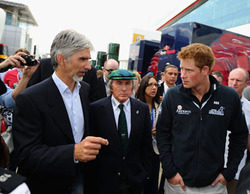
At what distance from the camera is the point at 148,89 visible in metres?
3.39

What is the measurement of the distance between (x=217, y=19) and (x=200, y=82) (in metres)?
22.2

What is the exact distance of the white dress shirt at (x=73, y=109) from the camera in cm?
162

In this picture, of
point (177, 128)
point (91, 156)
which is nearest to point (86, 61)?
point (91, 156)

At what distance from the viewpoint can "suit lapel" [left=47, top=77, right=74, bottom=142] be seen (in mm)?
1506

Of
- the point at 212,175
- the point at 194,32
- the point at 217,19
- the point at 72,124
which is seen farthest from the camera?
the point at 217,19

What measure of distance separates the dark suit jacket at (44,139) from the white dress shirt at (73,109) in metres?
0.05

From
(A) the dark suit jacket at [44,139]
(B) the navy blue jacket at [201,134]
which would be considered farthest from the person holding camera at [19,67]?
(B) the navy blue jacket at [201,134]

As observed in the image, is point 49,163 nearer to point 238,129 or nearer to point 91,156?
point 91,156

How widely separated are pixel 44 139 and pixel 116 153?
775 mm

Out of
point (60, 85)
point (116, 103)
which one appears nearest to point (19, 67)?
point (60, 85)

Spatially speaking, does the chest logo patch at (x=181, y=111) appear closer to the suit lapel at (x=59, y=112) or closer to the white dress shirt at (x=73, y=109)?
the white dress shirt at (x=73, y=109)

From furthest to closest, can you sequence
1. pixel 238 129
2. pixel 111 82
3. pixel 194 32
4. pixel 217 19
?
pixel 217 19 → pixel 194 32 → pixel 111 82 → pixel 238 129

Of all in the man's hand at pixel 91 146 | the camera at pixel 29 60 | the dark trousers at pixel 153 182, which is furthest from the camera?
the dark trousers at pixel 153 182

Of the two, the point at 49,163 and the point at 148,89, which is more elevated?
the point at 148,89
